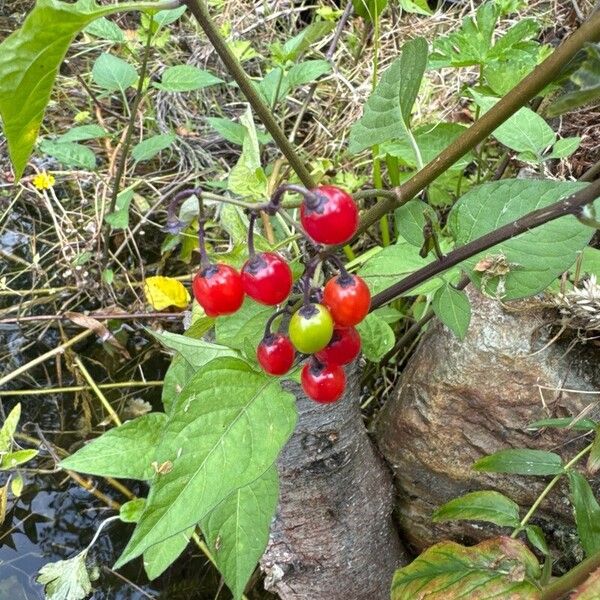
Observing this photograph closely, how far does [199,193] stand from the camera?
2.30ft

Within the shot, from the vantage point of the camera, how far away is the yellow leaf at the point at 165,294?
1832 millimetres

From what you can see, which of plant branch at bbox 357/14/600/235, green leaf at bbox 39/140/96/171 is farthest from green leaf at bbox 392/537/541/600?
green leaf at bbox 39/140/96/171

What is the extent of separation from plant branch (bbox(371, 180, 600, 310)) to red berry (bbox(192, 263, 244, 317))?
0.22 m

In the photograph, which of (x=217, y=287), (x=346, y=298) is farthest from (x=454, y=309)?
(x=217, y=287)

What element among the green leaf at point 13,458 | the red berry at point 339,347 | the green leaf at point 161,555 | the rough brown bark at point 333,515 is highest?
the red berry at point 339,347

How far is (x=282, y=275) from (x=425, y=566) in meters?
0.68

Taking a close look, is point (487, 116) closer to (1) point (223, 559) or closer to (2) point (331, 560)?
(1) point (223, 559)

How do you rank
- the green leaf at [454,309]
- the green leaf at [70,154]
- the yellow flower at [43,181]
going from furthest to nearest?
the yellow flower at [43,181], the green leaf at [70,154], the green leaf at [454,309]

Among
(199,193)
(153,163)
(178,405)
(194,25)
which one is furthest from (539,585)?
(194,25)

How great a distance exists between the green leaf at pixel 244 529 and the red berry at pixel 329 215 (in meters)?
0.46

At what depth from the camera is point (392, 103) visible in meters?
1.05

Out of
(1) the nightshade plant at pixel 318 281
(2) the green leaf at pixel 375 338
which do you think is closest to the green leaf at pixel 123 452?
(1) the nightshade plant at pixel 318 281

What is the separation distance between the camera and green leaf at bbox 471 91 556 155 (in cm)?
120

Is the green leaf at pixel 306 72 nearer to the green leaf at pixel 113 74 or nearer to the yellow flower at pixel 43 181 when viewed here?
the green leaf at pixel 113 74
